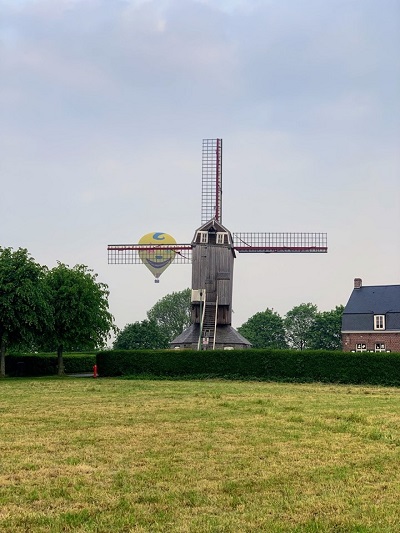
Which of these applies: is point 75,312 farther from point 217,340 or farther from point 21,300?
point 217,340

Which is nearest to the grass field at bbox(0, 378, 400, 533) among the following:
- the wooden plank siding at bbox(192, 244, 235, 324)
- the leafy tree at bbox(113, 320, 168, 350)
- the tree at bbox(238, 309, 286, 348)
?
the wooden plank siding at bbox(192, 244, 235, 324)

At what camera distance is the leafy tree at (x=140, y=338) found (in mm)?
92250

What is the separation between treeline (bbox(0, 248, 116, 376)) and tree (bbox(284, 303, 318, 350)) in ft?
210

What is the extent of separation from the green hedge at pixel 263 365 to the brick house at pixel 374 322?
2526 centimetres

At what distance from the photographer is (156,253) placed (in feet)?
204

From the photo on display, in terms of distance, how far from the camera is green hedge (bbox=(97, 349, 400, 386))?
38531mm

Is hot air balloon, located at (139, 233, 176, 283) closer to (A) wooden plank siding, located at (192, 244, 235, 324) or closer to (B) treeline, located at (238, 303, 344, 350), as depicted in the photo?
(A) wooden plank siding, located at (192, 244, 235, 324)

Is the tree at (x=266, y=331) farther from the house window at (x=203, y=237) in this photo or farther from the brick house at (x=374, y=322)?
the house window at (x=203, y=237)

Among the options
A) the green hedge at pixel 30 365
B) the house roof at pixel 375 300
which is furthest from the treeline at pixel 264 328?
the green hedge at pixel 30 365

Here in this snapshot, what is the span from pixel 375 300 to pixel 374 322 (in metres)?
2.72

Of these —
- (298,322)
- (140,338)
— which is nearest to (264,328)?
(298,322)

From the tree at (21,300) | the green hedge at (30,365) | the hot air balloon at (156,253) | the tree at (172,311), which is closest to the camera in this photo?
the tree at (21,300)

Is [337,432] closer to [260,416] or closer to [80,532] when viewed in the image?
[260,416]

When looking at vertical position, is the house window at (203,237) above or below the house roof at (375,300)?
above
